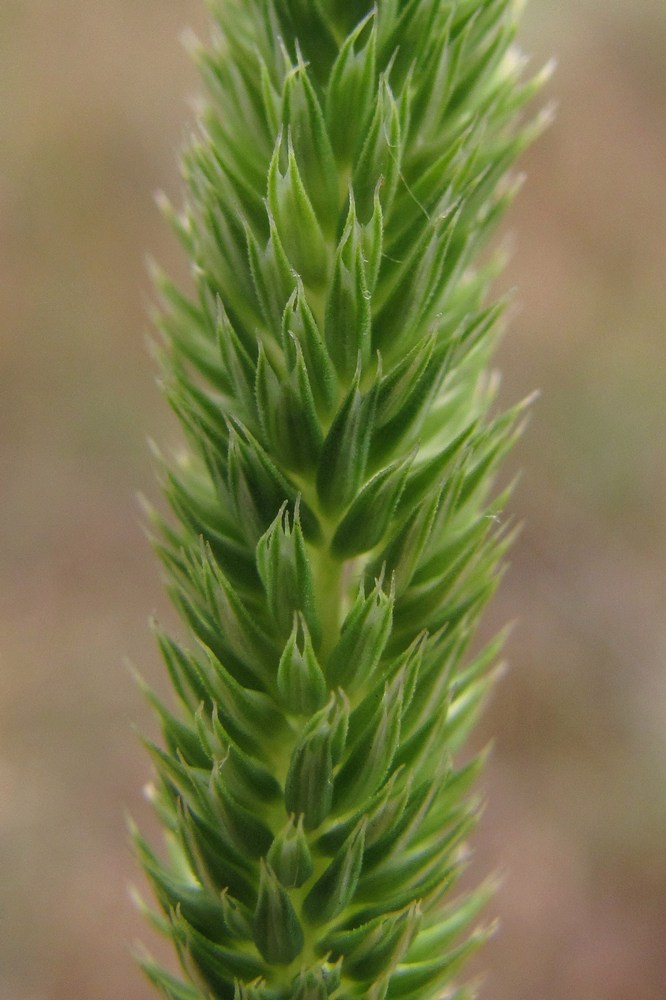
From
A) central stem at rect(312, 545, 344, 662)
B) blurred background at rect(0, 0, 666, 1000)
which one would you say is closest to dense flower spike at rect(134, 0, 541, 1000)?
central stem at rect(312, 545, 344, 662)

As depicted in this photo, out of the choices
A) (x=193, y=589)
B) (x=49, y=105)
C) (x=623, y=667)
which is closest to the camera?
(x=193, y=589)

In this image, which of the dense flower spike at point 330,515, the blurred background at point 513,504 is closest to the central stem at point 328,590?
the dense flower spike at point 330,515

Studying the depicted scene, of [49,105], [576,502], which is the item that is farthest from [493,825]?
[49,105]

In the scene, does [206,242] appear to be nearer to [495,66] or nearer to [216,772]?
[495,66]

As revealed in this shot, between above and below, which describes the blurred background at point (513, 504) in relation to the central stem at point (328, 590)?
above

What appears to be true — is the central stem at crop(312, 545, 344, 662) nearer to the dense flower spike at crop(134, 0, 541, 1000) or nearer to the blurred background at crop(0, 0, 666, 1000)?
the dense flower spike at crop(134, 0, 541, 1000)

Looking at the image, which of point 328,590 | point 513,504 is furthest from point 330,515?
point 513,504

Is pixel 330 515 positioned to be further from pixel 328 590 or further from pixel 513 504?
pixel 513 504

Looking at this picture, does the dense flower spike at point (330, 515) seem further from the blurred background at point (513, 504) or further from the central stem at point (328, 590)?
the blurred background at point (513, 504)
